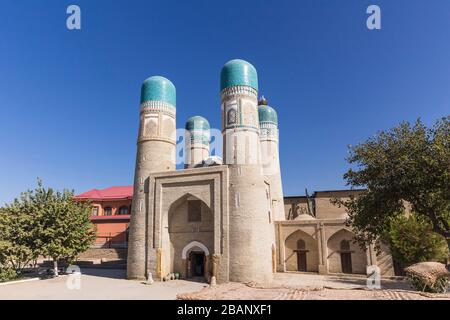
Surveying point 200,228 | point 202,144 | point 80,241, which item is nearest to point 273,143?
point 202,144

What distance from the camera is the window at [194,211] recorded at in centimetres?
2361

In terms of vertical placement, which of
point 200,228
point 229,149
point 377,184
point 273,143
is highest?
point 273,143

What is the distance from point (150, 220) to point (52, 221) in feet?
22.8

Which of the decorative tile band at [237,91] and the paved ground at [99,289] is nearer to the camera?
the paved ground at [99,289]

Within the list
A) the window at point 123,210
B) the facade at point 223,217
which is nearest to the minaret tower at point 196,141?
the facade at point 223,217

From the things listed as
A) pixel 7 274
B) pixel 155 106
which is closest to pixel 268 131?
pixel 155 106

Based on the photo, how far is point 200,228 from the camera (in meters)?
23.2

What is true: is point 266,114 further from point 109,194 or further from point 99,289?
point 109,194

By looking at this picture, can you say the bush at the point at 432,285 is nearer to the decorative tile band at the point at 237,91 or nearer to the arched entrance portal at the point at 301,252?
the arched entrance portal at the point at 301,252

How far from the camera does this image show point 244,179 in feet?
71.3

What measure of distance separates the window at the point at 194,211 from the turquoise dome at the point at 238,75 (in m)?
8.82

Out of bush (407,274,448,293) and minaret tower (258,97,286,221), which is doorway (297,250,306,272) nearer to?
minaret tower (258,97,286,221)

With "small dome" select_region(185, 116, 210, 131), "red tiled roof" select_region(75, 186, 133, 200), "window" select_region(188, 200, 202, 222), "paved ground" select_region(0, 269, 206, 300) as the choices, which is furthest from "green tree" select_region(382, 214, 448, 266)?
"red tiled roof" select_region(75, 186, 133, 200)
